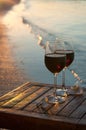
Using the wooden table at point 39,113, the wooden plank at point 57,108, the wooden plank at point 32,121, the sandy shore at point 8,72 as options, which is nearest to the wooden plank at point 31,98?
the wooden table at point 39,113

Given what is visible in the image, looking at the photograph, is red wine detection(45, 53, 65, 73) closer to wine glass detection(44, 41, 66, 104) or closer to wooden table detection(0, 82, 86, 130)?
wine glass detection(44, 41, 66, 104)

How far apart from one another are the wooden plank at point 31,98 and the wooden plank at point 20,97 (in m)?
0.04

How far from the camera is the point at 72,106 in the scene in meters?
3.32

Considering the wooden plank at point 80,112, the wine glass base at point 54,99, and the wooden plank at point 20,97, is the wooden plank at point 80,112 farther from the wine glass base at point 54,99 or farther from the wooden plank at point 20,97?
the wooden plank at point 20,97

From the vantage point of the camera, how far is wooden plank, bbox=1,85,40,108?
11.2 ft

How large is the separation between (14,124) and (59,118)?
1.20ft

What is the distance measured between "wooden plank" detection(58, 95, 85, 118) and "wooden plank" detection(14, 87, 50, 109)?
1.03 ft

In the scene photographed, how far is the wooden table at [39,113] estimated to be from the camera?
9.95 ft

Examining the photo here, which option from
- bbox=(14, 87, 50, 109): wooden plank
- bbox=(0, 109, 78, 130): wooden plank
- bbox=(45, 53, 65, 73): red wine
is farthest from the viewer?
bbox=(14, 87, 50, 109): wooden plank

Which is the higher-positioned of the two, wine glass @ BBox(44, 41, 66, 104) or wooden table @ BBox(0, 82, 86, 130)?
wine glass @ BBox(44, 41, 66, 104)

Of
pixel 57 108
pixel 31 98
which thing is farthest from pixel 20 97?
pixel 57 108

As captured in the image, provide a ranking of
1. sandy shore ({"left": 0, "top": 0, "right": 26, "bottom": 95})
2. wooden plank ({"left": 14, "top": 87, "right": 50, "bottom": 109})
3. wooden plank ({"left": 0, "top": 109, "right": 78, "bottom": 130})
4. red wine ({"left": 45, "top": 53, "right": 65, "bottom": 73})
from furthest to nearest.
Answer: sandy shore ({"left": 0, "top": 0, "right": 26, "bottom": 95}), wooden plank ({"left": 14, "top": 87, "right": 50, "bottom": 109}), red wine ({"left": 45, "top": 53, "right": 65, "bottom": 73}), wooden plank ({"left": 0, "top": 109, "right": 78, "bottom": 130})

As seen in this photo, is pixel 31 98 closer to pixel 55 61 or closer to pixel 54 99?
pixel 54 99

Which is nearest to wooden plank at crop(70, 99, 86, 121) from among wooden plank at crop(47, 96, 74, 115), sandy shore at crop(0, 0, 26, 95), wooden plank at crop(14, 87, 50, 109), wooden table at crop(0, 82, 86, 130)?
wooden table at crop(0, 82, 86, 130)
